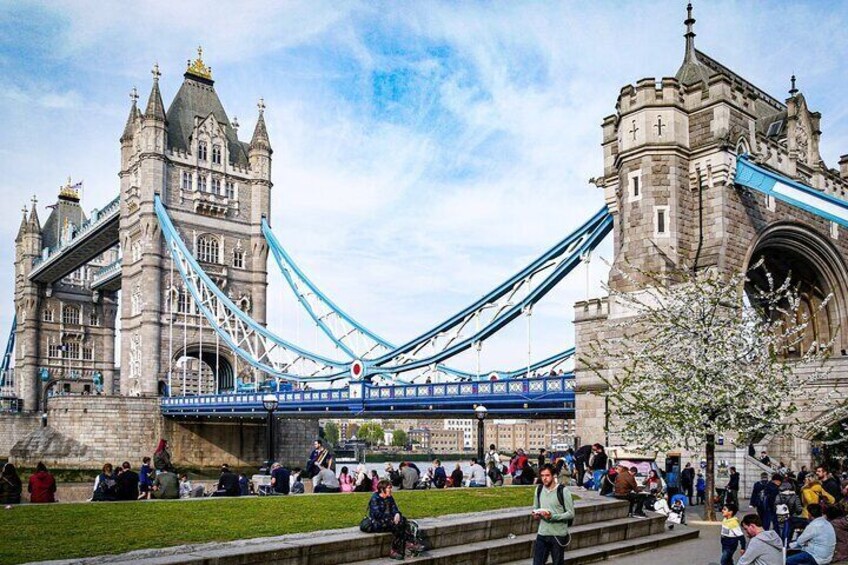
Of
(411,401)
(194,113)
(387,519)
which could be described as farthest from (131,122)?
(387,519)

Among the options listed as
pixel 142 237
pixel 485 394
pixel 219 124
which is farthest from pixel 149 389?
pixel 485 394

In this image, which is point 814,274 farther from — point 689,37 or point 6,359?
point 6,359

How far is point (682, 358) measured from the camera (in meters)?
17.8

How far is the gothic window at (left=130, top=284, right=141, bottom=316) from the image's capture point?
60156mm

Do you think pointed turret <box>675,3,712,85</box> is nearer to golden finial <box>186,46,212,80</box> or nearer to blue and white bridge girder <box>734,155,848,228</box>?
blue and white bridge girder <box>734,155,848,228</box>

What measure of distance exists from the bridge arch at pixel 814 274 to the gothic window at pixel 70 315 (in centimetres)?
6394

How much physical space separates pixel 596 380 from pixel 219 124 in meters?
46.4

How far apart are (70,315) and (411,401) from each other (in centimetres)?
5101

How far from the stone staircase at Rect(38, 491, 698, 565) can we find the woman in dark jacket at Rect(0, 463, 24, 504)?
6145mm

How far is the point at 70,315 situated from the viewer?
7831 cm

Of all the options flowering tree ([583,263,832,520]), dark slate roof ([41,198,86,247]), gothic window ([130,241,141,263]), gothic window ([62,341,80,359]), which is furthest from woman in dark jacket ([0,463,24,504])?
dark slate roof ([41,198,86,247])

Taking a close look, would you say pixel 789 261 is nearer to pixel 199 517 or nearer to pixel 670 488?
pixel 670 488

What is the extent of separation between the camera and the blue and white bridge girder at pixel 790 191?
80.1 feet

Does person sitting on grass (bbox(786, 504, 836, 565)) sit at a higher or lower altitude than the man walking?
higher
